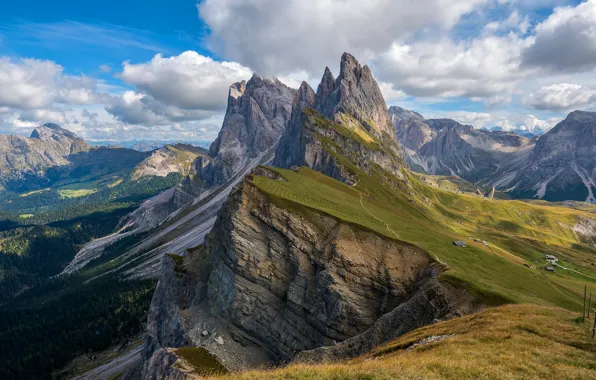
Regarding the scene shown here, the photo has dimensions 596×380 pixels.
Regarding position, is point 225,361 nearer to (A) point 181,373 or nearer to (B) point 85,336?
(A) point 181,373

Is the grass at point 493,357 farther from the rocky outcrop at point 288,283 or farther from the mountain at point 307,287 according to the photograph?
the rocky outcrop at point 288,283

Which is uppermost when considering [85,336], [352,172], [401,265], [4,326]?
[352,172]

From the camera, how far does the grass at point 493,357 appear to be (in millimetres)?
16766

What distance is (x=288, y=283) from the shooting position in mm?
60125

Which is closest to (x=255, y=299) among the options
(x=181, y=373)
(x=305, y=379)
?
(x=181, y=373)

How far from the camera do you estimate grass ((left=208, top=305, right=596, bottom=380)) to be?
16766 millimetres

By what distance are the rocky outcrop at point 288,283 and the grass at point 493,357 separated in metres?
23.0

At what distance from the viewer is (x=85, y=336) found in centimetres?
14300

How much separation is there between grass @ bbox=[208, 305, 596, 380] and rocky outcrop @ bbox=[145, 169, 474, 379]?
23.0 m

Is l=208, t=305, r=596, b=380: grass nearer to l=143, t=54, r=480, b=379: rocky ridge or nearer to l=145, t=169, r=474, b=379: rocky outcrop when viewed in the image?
l=143, t=54, r=480, b=379: rocky ridge

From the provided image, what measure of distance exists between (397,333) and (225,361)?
32295mm

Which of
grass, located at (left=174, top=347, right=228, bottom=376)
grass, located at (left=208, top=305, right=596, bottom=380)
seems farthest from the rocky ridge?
grass, located at (left=208, top=305, right=596, bottom=380)

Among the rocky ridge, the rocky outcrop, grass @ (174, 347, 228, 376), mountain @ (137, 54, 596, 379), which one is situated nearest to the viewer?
grass @ (174, 347, 228, 376)

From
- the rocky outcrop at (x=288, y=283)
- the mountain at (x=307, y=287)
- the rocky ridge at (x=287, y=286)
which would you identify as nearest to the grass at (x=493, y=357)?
the mountain at (x=307, y=287)
